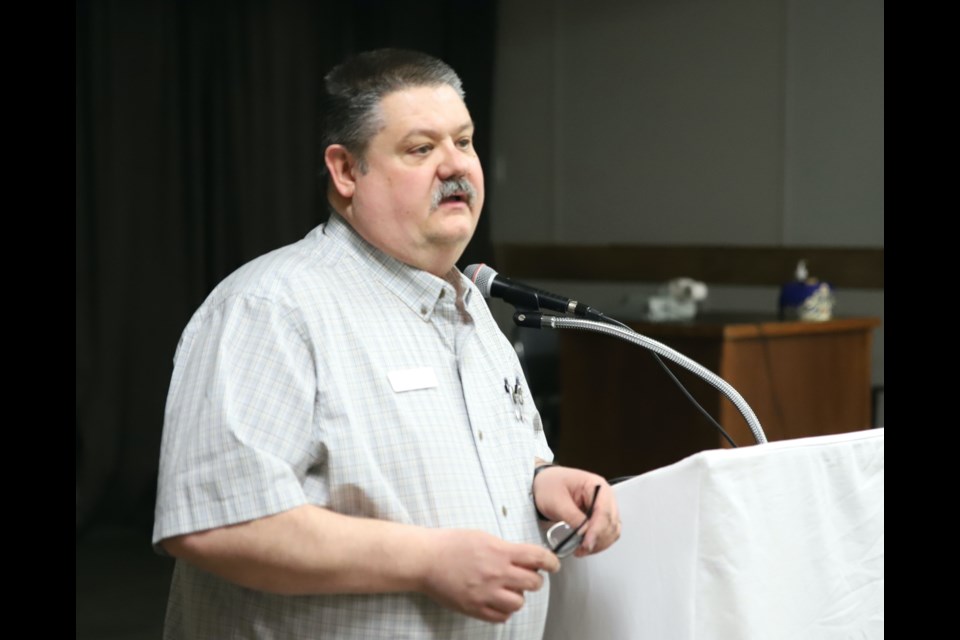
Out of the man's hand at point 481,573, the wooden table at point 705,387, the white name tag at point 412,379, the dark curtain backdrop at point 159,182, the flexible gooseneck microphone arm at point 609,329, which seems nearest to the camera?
the man's hand at point 481,573

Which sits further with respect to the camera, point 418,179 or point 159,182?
point 159,182

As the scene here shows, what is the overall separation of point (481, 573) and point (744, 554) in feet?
1.32

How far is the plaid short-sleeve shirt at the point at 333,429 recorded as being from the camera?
1236 millimetres

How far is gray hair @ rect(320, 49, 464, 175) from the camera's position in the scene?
141cm

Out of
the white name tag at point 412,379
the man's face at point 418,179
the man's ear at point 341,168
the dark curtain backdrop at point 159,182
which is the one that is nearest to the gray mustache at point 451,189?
the man's face at point 418,179

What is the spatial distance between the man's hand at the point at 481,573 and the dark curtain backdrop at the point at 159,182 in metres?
3.35

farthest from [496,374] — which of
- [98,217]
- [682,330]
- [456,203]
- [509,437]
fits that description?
[98,217]

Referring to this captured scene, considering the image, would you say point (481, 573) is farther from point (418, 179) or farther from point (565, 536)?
point (418, 179)

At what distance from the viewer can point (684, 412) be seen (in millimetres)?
3967

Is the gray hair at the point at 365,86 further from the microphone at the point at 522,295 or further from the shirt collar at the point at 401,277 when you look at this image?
the microphone at the point at 522,295

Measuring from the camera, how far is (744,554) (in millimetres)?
1431

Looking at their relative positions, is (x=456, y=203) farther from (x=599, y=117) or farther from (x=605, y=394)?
(x=599, y=117)

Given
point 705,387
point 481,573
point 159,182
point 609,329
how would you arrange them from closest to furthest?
1. point 481,573
2. point 609,329
3. point 705,387
4. point 159,182

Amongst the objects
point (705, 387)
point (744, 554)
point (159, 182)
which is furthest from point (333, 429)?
point (159, 182)
